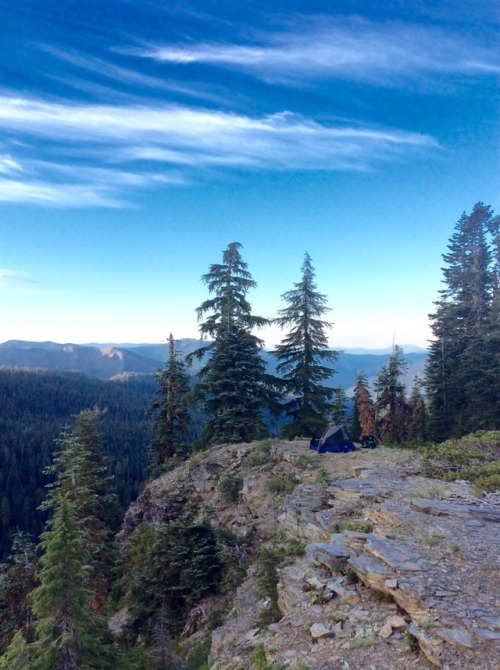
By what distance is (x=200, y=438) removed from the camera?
2256 centimetres

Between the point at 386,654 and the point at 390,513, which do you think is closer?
the point at 386,654

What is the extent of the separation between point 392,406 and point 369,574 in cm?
2812

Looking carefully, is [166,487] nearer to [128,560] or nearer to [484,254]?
[128,560]

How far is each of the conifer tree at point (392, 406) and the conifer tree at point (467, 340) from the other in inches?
98.3

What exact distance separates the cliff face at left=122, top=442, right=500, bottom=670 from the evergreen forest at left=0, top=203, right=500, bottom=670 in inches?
39.5

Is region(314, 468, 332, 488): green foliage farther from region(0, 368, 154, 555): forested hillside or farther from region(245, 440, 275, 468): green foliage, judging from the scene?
region(0, 368, 154, 555): forested hillside

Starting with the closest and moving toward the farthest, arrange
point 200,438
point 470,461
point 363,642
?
point 363,642 < point 470,461 < point 200,438

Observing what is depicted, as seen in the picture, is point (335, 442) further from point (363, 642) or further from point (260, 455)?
point (363, 642)

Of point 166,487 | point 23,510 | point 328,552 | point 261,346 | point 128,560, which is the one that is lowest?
point 23,510

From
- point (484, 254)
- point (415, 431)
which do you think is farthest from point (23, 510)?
point (484, 254)

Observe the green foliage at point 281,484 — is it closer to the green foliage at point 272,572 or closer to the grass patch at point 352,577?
the green foliage at point 272,572

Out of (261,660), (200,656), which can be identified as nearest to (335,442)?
(200,656)

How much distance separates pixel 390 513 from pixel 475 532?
1749 millimetres

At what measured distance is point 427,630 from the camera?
5406mm
